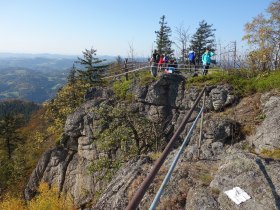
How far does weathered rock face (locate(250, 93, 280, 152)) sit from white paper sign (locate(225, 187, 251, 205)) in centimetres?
641

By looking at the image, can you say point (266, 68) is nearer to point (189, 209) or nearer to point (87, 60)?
point (189, 209)

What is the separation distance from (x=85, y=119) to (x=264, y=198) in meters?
21.3

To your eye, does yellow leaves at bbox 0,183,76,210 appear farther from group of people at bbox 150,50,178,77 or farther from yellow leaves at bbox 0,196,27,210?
group of people at bbox 150,50,178,77

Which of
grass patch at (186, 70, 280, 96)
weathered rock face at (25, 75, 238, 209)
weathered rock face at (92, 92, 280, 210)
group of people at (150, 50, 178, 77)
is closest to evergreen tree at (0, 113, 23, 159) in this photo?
weathered rock face at (25, 75, 238, 209)

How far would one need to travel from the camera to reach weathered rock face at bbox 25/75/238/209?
804 inches

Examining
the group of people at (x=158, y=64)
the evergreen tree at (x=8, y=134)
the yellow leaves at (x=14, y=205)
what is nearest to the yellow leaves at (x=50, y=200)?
the yellow leaves at (x=14, y=205)

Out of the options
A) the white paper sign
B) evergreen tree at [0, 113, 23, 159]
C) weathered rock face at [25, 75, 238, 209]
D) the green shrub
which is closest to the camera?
the white paper sign

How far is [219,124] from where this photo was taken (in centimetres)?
1556

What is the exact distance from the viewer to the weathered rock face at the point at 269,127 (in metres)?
11.9

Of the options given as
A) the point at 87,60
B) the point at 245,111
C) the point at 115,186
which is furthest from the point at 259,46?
the point at 87,60

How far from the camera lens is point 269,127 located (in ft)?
42.7

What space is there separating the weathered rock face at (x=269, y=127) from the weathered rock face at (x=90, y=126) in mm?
1962

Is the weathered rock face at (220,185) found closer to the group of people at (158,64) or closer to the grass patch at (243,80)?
the grass patch at (243,80)

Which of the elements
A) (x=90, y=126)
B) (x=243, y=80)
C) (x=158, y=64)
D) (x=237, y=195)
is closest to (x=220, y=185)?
(x=237, y=195)
